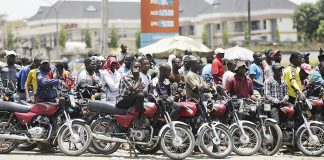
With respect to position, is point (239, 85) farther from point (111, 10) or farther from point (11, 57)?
point (111, 10)

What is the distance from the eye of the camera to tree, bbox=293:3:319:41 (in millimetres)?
79688

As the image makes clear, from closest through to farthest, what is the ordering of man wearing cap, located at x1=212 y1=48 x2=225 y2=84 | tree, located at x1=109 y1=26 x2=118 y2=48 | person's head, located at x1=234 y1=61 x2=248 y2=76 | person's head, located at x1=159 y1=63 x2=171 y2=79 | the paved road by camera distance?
the paved road, person's head, located at x1=159 y1=63 x2=171 y2=79, person's head, located at x1=234 y1=61 x2=248 y2=76, man wearing cap, located at x1=212 y1=48 x2=225 y2=84, tree, located at x1=109 y1=26 x2=118 y2=48

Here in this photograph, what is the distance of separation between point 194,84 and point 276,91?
1676 mm

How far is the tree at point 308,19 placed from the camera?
79688mm

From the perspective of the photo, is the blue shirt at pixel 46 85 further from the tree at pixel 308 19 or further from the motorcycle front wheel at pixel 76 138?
the tree at pixel 308 19

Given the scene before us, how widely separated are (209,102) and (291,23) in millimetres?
86241

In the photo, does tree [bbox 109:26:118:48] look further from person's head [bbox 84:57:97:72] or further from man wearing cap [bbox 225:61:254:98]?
man wearing cap [bbox 225:61:254:98]

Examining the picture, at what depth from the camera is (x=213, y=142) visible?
10734 mm

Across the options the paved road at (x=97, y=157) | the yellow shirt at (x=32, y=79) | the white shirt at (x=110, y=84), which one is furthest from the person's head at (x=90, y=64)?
the paved road at (x=97, y=157)

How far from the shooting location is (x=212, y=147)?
11039mm

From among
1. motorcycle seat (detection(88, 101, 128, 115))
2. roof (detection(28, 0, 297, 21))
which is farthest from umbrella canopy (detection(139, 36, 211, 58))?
roof (detection(28, 0, 297, 21))

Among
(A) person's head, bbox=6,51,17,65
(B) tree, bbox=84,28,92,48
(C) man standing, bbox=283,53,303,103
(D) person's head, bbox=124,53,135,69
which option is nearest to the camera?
(C) man standing, bbox=283,53,303,103

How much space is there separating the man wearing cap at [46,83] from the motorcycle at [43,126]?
0.23 m

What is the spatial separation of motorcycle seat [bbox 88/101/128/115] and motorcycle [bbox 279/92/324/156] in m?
2.96
